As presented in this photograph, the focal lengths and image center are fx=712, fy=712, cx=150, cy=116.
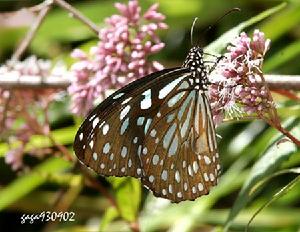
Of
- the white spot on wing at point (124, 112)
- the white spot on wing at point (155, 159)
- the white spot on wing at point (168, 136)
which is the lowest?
the white spot on wing at point (155, 159)

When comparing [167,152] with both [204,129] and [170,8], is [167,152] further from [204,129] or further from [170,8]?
[170,8]

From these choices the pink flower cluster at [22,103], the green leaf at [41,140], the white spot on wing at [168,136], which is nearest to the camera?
the white spot on wing at [168,136]

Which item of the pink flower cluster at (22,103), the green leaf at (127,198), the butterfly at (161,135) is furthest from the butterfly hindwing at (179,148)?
the pink flower cluster at (22,103)

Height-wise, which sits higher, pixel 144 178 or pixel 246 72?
pixel 246 72

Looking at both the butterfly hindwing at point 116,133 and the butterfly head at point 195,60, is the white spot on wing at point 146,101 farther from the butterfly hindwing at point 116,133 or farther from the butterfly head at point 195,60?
the butterfly head at point 195,60

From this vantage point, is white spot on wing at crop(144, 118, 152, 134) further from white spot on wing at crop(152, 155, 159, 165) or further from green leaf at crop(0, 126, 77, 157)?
green leaf at crop(0, 126, 77, 157)

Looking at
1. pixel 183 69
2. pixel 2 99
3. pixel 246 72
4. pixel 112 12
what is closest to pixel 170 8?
pixel 112 12

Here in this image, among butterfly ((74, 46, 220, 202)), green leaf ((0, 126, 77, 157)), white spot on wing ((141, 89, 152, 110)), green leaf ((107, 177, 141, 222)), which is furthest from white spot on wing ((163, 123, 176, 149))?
green leaf ((0, 126, 77, 157))
